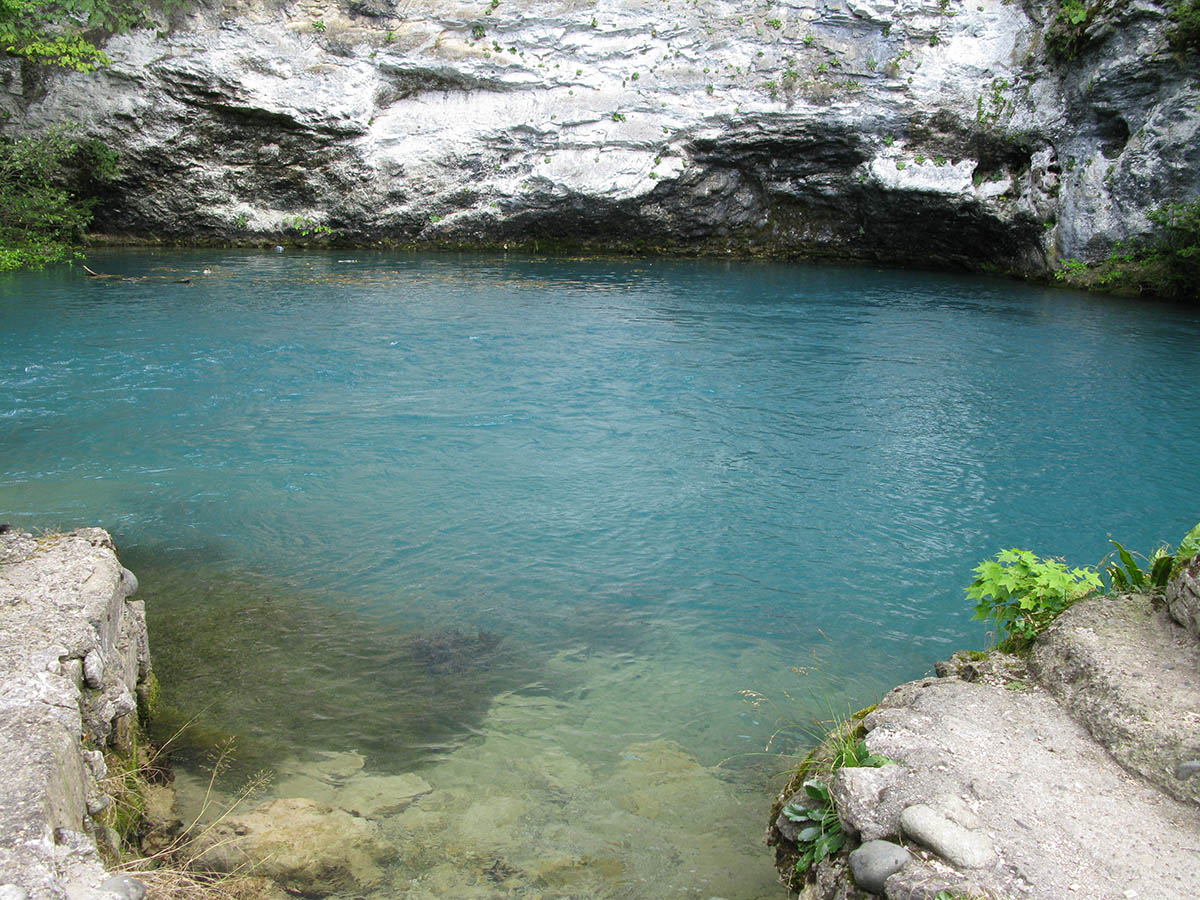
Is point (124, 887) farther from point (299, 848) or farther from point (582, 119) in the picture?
point (582, 119)

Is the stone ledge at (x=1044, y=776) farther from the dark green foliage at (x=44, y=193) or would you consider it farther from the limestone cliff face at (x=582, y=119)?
the dark green foliage at (x=44, y=193)

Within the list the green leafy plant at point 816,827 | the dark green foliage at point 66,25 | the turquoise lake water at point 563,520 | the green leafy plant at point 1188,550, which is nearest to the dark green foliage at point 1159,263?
the turquoise lake water at point 563,520

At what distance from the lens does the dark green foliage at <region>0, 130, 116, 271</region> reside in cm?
2155

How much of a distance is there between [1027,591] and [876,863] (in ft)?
8.13

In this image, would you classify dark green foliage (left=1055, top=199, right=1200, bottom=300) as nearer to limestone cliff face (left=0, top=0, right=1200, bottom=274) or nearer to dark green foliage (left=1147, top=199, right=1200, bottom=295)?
dark green foliage (left=1147, top=199, right=1200, bottom=295)

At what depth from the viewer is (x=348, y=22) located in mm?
27016

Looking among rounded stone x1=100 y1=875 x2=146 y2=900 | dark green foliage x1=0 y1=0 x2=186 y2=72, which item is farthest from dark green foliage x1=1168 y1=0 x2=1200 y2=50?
dark green foliage x1=0 y1=0 x2=186 y2=72

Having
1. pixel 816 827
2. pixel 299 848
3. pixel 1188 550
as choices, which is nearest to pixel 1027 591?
pixel 1188 550

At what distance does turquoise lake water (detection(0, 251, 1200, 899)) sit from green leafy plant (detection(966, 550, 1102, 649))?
3.31 ft

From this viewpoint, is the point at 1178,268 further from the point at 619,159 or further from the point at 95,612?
the point at 95,612

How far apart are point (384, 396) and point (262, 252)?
58.1 feet

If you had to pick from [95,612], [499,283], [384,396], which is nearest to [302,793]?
[95,612]

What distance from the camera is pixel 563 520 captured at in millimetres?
8344

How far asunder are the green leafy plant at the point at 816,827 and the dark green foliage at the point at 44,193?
23415mm
